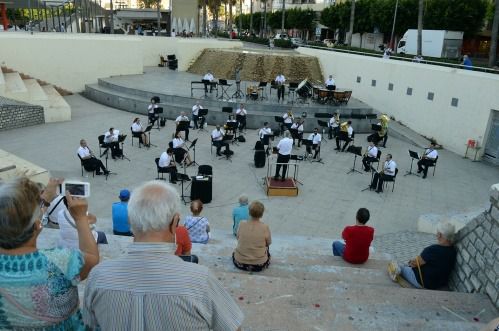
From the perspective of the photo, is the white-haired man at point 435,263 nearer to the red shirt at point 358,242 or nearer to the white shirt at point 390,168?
the red shirt at point 358,242

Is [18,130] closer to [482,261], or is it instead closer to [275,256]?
[275,256]

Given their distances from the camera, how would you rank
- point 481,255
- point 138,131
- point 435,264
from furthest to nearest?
point 138,131, point 435,264, point 481,255

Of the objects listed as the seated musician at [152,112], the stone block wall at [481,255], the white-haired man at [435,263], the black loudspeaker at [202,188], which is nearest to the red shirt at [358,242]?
the white-haired man at [435,263]

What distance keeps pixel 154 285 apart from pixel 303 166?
1245 centimetres

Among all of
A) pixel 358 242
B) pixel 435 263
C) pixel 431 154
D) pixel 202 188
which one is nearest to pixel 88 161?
pixel 202 188

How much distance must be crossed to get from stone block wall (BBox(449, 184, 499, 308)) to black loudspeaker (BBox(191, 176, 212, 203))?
6.45 m

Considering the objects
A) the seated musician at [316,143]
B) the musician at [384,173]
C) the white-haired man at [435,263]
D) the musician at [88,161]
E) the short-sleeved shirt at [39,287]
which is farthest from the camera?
the seated musician at [316,143]

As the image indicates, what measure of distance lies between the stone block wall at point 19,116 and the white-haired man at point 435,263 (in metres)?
16.6

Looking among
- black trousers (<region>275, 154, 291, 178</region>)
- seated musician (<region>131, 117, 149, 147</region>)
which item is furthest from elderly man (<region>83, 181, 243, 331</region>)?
seated musician (<region>131, 117, 149, 147</region>)

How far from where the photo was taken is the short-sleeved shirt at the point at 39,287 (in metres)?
2.07

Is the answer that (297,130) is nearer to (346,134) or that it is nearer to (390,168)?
(346,134)

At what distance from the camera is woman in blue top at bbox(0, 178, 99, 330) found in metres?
2.00

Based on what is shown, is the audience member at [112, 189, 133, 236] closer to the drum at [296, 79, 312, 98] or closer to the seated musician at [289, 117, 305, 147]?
the seated musician at [289, 117, 305, 147]

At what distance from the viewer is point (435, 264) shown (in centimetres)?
522
